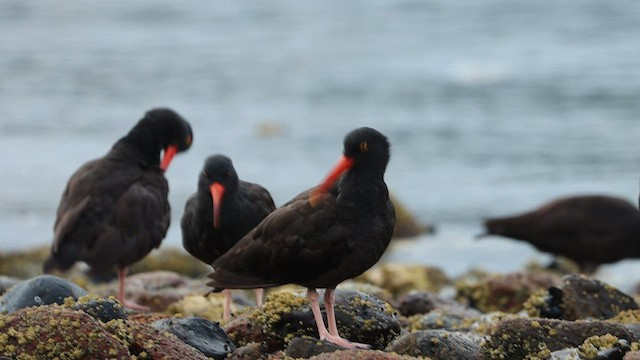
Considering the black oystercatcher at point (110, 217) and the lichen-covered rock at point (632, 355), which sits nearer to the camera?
the lichen-covered rock at point (632, 355)

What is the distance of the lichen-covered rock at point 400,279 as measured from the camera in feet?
35.0

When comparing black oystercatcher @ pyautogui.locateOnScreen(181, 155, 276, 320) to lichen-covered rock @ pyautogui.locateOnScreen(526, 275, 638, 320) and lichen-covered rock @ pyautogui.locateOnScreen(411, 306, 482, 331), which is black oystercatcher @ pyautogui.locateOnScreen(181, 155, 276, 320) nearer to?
lichen-covered rock @ pyautogui.locateOnScreen(411, 306, 482, 331)

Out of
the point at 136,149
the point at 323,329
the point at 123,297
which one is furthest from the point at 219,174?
the point at 136,149

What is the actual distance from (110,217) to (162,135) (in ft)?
3.12

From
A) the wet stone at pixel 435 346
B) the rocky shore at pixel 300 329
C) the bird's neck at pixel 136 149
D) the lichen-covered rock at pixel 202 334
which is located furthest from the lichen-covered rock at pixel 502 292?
the lichen-covered rock at pixel 202 334

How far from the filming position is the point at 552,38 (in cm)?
2959

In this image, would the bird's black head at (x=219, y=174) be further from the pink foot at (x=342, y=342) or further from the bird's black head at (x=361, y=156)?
the pink foot at (x=342, y=342)

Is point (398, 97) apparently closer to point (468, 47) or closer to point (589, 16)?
point (468, 47)

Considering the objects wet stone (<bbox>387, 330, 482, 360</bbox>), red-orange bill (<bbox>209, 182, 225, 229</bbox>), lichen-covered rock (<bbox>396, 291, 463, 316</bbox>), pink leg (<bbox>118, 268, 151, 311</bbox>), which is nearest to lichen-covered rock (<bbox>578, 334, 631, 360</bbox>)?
wet stone (<bbox>387, 330, 482, 360</bbox>)

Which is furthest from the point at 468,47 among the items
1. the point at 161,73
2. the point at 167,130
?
the point at 167,130

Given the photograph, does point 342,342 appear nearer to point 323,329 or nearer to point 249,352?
point 323,329

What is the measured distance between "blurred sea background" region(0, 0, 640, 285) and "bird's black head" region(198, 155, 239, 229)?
680 centimetres

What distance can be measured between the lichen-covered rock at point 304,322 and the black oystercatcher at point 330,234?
5.6 inches

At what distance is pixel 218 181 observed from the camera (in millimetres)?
6863
